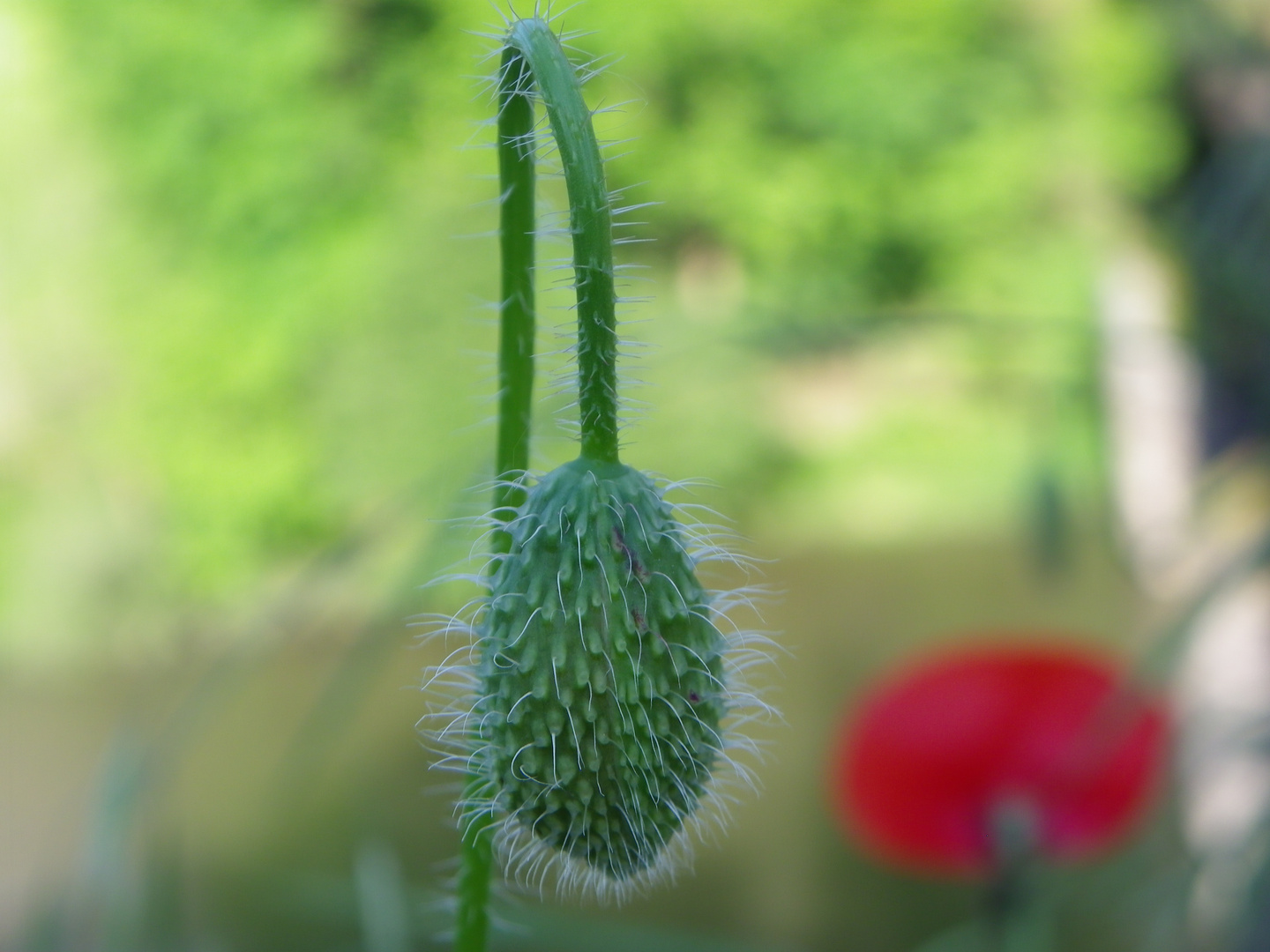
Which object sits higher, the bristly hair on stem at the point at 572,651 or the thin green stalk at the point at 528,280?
the thin green stalk at the point at 528,280

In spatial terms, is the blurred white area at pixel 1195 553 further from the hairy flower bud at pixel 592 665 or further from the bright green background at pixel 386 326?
the hairy flower bud at pixel 592 665

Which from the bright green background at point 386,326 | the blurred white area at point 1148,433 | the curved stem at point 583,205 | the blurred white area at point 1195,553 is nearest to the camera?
the curved stem at point 583,205

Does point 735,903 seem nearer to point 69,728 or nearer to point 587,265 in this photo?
point 69,728

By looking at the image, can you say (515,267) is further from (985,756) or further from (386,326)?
(386,326)

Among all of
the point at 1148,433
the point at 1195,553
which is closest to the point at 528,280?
the point at 1195,553

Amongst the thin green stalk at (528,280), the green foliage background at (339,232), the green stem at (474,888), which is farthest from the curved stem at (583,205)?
the green foliage background at (339,232)

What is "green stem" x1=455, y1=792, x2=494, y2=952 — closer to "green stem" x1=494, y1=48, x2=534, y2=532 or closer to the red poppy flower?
"green stem" x1=494, y1=48, x2=534, y2=532
